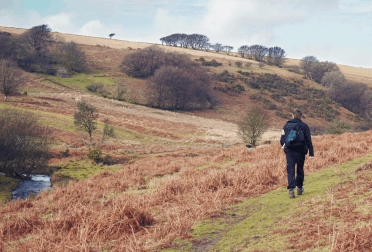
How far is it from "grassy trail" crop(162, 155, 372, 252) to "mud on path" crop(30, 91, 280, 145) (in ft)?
120

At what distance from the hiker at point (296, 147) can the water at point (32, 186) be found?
14.7 metres

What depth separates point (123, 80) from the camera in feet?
281

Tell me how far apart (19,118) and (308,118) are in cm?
8391

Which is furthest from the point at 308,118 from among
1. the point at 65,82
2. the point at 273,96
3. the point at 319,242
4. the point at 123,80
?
the point at 319,242

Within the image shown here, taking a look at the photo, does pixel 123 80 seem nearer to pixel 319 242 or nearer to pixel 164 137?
pixel 164 137

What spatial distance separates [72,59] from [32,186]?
8469cm

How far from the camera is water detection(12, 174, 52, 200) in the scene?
14511 mm

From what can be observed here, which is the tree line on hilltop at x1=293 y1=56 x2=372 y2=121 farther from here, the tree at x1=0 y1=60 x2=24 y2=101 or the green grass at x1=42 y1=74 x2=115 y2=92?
the tree at x1=0 y1=60 x2=24 y2=101

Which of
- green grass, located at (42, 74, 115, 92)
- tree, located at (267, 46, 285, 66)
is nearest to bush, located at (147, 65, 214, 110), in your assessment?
green grass, located at (42, 74, 115, 92)

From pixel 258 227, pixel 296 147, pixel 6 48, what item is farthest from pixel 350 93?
pixel 6 48

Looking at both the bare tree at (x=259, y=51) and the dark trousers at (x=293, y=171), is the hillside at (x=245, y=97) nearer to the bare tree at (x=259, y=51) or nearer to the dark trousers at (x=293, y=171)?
the bare tree at (x=259, y=51)

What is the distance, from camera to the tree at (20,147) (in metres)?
16.5

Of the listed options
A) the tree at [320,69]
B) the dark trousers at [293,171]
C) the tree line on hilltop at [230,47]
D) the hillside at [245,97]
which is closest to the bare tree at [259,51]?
the tree line on hilltop at [230,47]

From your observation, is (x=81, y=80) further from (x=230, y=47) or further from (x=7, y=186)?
(x=230, y=47)
